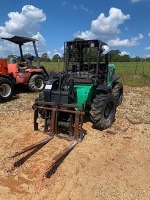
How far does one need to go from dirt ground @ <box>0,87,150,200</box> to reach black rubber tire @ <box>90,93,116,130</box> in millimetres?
201

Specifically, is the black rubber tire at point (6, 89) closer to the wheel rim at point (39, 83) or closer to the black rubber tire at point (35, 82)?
the black rubber tire at point (35, 82)

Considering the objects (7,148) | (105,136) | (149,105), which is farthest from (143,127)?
(7,148)

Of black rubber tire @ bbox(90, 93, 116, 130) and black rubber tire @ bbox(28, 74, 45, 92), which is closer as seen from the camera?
black rubber tire @ bbox(90, 93, 116, 130)

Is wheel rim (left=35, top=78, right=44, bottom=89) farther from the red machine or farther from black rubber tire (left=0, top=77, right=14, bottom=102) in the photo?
black rubber tire (left=0, top=77, right=14, bottom=102)

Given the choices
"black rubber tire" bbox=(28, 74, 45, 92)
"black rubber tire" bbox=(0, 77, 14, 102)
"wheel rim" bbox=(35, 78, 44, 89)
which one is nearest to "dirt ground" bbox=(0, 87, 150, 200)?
"black rubber tire" bbox=(0, 77, 14, 102)

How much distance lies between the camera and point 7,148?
6.38m

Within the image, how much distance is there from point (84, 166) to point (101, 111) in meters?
2.18

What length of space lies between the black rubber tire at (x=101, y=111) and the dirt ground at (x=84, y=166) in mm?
201

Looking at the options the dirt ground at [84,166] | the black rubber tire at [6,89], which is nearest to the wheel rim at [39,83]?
the black rubber tire at [6,89]

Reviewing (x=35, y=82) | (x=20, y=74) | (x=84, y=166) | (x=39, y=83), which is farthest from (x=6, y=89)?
(x=84, y=166)

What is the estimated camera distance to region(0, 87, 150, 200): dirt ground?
4.69m

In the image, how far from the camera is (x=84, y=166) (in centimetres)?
560

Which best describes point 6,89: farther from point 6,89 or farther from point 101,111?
point 101,111

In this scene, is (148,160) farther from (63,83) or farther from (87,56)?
(87,56)
